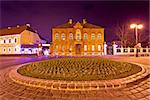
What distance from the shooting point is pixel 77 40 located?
3734cm

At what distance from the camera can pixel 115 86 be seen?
5.27 meters

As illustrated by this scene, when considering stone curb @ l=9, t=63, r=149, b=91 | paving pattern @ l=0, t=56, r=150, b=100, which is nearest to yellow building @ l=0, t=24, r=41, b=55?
stone curb @ l=9, t=63, r=149, b=91

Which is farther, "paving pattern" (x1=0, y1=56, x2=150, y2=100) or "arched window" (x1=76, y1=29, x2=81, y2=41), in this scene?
"arched window" (x1=76, y1=29, x2=81, y2=41)

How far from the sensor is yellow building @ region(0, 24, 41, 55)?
4012cm

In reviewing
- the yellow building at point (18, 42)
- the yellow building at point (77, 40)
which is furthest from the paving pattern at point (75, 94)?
the yellow building at point (18, 42)

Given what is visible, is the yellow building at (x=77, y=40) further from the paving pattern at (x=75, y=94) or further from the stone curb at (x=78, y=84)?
the paving pattern at (x=75, y=94)

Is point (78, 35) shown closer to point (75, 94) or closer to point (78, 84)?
point (78, 84)

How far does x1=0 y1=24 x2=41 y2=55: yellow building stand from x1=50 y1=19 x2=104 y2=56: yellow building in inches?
254

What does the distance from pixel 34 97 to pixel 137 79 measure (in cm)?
396

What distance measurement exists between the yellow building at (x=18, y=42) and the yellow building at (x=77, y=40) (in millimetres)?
6445

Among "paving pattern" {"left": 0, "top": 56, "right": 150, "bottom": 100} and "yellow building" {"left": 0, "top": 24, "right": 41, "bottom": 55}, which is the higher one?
"yellow building" {"left": 0, "top": 24, "right": 41, "bottom": 55}

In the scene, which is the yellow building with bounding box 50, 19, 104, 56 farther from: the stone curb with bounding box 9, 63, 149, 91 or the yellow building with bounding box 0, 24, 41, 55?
the stone curb with bounding box 9, 63, 149, 91


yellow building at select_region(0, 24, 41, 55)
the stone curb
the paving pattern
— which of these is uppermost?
yellow building at select_region(0, 24, 41, 55)

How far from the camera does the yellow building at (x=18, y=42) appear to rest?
4012 cm
